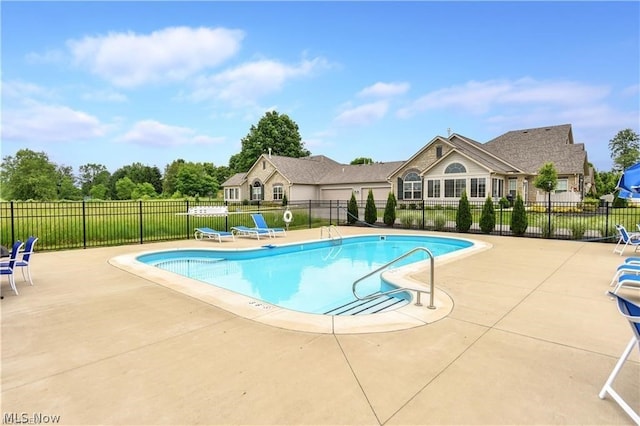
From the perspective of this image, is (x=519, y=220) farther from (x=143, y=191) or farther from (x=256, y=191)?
(x=143, y=191)

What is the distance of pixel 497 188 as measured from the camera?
23422 mm

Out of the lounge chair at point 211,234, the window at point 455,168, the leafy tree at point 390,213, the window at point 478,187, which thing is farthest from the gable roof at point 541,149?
the lounge chair at point 211,234

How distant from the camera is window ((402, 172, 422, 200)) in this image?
27.3 meters

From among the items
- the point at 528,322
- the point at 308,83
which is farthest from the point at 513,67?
the point at 528,322

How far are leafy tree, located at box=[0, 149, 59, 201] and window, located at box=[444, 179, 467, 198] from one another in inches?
2084

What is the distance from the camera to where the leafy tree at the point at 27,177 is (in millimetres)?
48594

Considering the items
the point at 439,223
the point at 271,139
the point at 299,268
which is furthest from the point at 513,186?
the point at 271,139

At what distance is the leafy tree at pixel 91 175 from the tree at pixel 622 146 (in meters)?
102

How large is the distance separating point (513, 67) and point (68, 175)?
9856cm

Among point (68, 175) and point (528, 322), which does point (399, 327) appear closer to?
point (528, 322)

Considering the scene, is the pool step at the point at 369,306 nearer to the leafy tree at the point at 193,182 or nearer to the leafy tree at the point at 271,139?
the leafy tree at the point at 271,139

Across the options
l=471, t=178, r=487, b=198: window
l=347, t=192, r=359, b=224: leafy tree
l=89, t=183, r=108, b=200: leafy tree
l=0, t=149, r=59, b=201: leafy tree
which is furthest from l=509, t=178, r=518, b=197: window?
l=89, t=183, r=108, b=200: leafy tree

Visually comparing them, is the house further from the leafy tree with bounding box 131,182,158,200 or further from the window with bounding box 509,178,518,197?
the leafy tree with bounding box 131,182,158,200

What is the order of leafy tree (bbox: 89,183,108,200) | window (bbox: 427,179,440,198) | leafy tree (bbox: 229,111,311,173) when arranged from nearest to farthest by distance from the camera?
window (bbox: 427,179,440,198) → leafy tree (bbox: 229,111,311,173) → leafy tree (bbox: 89,183,108,200)
